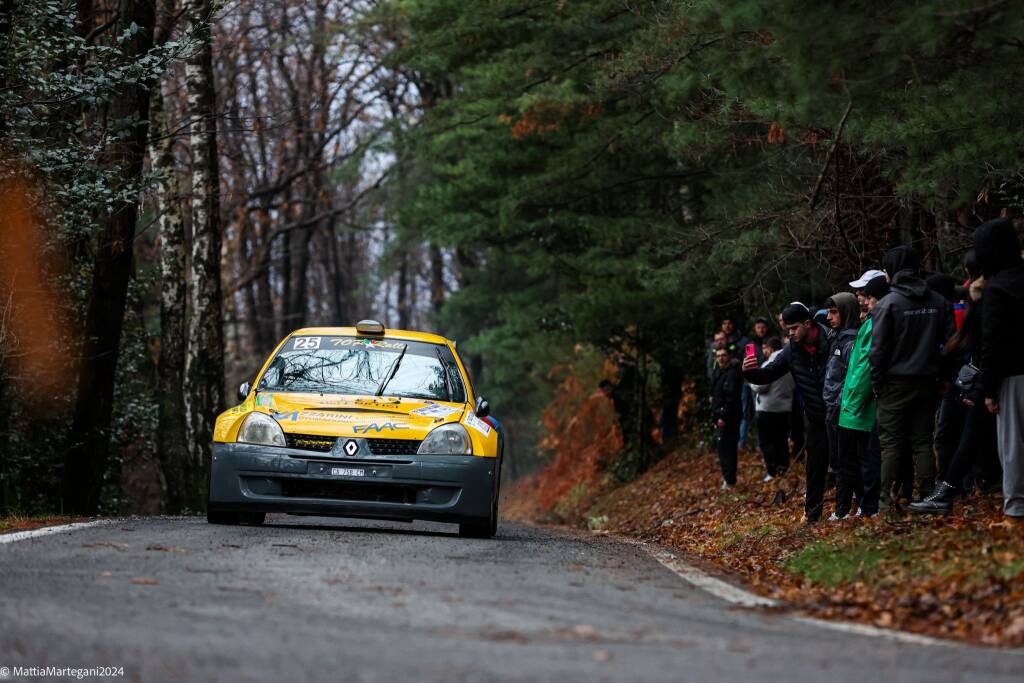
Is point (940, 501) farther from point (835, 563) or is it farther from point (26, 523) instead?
point (26, 523)

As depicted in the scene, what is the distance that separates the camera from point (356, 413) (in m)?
11.8

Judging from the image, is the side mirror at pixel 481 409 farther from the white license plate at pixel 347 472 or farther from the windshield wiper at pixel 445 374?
the white license plate at pixel 347 472

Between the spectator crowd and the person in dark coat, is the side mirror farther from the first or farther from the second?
the person in dark coat

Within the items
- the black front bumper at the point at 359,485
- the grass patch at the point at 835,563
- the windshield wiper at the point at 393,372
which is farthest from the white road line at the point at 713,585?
the windshield wiper at the point at 393,372

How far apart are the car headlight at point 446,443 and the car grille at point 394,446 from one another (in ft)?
0.19

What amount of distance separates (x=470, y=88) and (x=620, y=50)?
17.2 feet

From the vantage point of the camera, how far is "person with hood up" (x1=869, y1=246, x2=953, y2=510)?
428 inches

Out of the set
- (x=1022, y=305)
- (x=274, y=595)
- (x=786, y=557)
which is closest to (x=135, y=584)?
(x=274, y=595)

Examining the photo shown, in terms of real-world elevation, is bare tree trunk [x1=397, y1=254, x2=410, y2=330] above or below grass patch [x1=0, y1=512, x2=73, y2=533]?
above

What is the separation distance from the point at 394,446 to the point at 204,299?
1345 centimetres

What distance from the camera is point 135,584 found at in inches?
290

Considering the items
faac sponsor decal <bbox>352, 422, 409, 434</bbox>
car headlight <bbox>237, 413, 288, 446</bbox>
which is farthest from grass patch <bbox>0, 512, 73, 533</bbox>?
faac sponsor decal <bbox>352, 422, 409, 434</bbox>

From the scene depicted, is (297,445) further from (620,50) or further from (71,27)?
(620,50)

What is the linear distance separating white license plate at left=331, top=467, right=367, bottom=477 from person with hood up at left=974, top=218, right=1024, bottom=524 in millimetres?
4851
